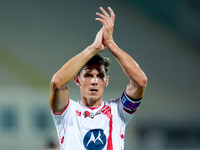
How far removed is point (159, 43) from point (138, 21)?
3.89 feet

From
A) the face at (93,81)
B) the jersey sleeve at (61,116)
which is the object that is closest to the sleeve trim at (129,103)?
the face at (93,81)

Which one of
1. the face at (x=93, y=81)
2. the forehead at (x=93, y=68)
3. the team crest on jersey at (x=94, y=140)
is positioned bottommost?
the team crest on jersey at (x=94, y=140)

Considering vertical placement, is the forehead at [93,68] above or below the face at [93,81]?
above

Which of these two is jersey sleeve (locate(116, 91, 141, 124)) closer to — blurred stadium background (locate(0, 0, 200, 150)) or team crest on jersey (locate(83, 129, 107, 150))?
team crest on jersey (locate(83, 129, 107, 150))

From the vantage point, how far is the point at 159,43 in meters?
10.8

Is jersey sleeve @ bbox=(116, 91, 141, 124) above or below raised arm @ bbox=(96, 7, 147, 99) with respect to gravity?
below

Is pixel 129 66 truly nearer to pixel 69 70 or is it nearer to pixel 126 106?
→ pixel 126 106

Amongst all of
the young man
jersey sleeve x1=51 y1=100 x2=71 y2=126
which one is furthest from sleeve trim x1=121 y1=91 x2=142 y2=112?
jersey sleeve x1=51 y1=100 x2=71 y2=126

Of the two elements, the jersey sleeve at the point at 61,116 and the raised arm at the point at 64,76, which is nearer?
the raised arm at the point at 64,76

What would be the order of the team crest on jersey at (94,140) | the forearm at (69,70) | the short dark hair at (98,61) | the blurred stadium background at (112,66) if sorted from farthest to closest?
the blurred stadium background at (112,66) < the short dark hair at (98,61) < the team crest on jersey at (94,140) < the forearm at (69,70)

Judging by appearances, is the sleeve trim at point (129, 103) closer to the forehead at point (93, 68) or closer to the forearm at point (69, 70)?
the forehead at point (93, 68)

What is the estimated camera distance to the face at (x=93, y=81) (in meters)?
2.81

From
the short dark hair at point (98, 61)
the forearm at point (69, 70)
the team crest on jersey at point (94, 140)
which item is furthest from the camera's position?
the short dark hair at point (98, 61)

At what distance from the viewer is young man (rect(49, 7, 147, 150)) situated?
8.84 feet
